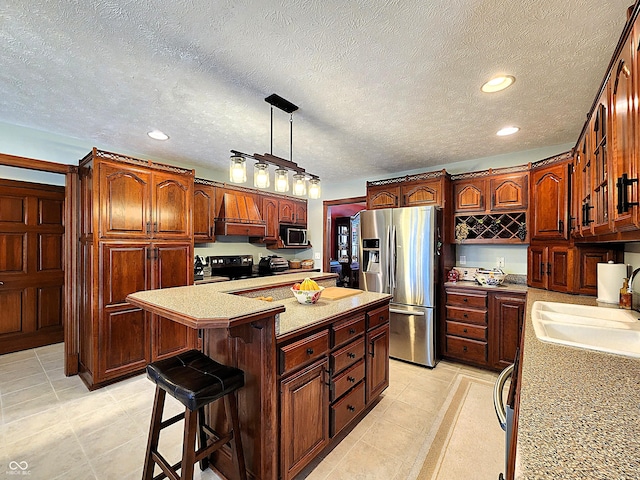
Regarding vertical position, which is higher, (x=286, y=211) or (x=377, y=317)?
(x=286, y=211)

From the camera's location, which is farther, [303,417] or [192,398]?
[303,417]

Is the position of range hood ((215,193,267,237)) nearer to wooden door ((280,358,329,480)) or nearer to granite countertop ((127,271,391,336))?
granite countertop ((127,271,391,336))

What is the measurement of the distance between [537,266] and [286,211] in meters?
3.53

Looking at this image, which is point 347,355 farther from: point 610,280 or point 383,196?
point 383,196

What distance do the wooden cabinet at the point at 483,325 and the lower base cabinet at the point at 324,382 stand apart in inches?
56.3

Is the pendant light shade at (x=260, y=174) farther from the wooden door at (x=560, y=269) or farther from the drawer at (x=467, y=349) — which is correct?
the drawer at (x=467, y=349)

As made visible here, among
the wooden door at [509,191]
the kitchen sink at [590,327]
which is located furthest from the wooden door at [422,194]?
the kitchen sink at [590,327]

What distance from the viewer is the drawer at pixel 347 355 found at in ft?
6.13

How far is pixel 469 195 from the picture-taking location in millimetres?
3473

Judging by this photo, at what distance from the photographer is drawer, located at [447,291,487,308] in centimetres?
317

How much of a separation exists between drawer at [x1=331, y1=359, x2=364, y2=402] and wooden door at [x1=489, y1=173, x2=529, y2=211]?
2.45 meters

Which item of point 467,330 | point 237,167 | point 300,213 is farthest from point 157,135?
point 467,330

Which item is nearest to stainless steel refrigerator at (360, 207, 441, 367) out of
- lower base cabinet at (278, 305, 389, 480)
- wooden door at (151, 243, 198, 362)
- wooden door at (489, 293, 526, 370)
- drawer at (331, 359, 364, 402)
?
wooden door at (489, 293, 526, 370)

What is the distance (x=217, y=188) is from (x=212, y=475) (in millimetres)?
3198
